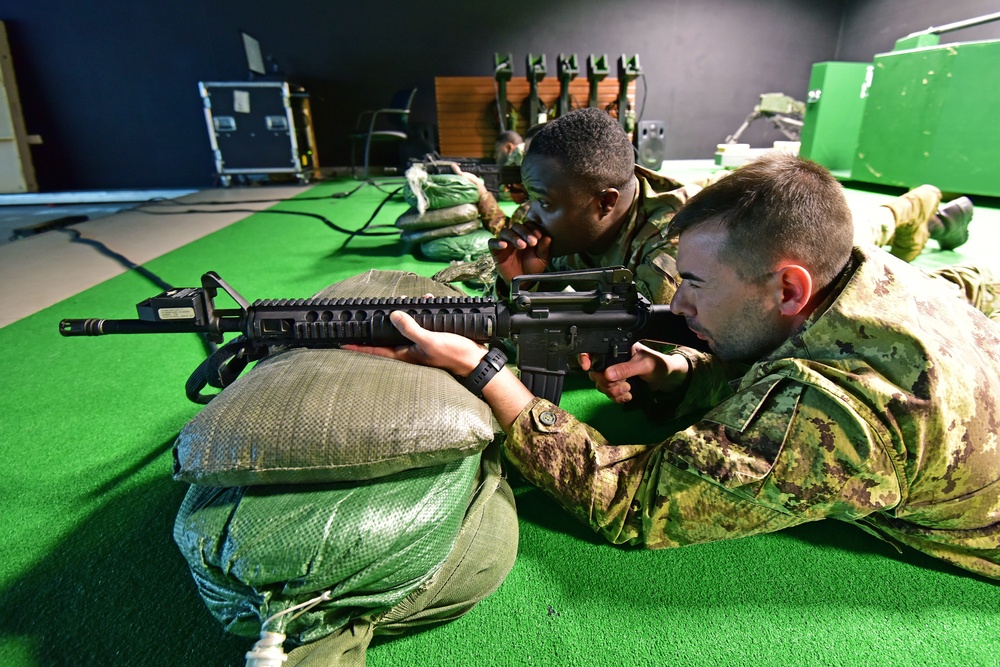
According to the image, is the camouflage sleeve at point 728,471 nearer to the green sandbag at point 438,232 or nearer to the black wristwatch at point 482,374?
the black wristwatch at point 482,374

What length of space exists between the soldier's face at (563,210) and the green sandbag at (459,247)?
1.66 meters

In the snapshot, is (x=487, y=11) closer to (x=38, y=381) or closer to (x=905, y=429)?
(x=38, y=381)

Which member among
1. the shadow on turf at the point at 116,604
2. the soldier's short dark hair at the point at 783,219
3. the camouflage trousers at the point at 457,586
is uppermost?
the soldier's short dark hair at the point at 783,219

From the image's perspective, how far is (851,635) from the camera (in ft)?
3.18

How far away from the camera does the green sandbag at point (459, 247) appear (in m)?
3.62

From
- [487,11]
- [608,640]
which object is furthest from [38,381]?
[487,11]

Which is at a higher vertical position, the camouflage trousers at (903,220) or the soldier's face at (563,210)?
the soldier's face at (563,210)

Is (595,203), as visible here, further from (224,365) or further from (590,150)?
(224,365)

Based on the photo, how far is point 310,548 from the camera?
0.81 metres

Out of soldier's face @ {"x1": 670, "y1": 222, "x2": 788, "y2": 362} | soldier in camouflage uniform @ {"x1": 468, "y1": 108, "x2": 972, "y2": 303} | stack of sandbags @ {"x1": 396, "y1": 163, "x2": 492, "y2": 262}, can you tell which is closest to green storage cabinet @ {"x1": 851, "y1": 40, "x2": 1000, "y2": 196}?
soldier in camouflage uniform @ {"x1": 468, "y1": 108, "x2": 972, "y2": 303}

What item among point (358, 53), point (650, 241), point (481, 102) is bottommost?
point (650, 241)

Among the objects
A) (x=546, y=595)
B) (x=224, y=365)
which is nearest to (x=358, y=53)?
(x=224, y=365)

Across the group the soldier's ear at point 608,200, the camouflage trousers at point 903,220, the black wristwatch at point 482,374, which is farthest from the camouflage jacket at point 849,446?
the camouflage trousers at point 903,220

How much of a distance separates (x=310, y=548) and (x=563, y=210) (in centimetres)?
140
